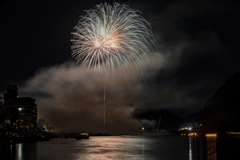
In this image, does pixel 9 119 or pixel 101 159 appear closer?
pixel 101 159

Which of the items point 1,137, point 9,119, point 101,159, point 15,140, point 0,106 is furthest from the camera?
point 9,119

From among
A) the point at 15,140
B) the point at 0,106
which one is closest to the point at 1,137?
the point at 15,140

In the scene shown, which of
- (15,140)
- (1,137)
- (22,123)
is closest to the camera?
(1,137)

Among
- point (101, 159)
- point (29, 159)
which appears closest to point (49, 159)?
point (29, 159)

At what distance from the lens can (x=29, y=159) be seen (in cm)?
4206

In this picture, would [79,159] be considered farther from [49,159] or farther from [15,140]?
[15,140]

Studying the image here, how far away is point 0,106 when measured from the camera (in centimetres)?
14600

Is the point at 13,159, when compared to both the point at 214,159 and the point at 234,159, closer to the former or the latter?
the point at 214,159

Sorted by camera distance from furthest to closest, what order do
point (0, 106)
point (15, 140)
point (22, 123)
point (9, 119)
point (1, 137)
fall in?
point (22, 123)
point (9, 119)
point (0, 106)
point (15, 140)
point (1, 137)

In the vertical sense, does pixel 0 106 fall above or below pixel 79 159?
above

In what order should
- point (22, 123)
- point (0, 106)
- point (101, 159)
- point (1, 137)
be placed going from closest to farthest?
point (101, 159), point (1, 137), point (0, 106), point (22, 123)

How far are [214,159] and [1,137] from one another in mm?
83450

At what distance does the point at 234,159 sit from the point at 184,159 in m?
7.29

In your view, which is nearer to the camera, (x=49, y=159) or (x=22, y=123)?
(x=49, y=159)
